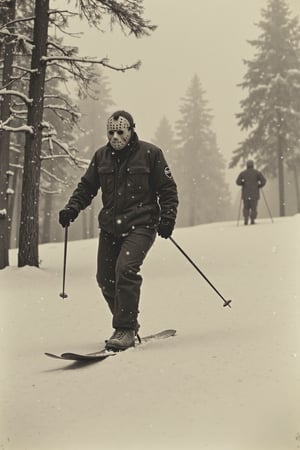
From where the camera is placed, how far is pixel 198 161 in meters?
44.4

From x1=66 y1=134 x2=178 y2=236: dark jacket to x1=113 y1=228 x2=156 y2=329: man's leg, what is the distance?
15cm

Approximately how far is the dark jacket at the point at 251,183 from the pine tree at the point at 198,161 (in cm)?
2500

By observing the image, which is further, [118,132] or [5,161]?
[5,161]

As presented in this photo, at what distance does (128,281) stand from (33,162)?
6.45 metres

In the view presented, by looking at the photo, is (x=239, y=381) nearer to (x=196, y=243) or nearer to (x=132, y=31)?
(x=132, y=31)

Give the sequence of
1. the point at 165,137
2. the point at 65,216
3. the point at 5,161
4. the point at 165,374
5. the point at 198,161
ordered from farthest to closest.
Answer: the point at 165,137 < the point at 198,161 < the point at 5,161 < the point at 65,216 < the point at 165,374

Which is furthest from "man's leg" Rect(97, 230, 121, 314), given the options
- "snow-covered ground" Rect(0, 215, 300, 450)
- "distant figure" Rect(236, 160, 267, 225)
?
"distant figure" Rect(236, 160, 267, 225)

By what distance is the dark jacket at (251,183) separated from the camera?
1747 cm

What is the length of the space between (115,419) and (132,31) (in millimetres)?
9358

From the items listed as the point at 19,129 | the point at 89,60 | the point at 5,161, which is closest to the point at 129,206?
the point at 19,129

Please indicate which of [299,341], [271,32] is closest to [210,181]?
[271,32]

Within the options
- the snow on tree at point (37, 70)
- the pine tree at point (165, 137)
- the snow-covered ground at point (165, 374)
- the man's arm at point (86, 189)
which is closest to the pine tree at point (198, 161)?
the pine tree at point (165, 137)

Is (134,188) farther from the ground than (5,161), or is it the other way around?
(5,161)

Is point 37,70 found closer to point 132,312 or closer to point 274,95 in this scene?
point 132,312
